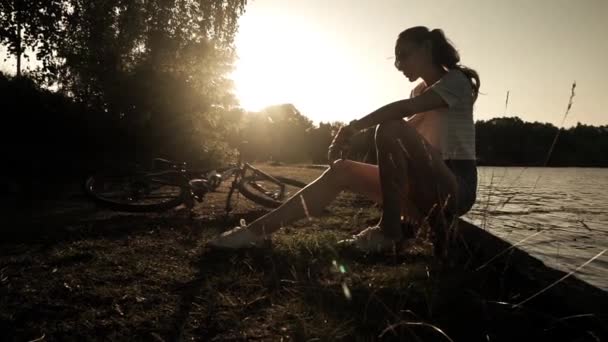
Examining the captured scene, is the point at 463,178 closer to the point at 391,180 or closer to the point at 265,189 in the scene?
the point at 391,180

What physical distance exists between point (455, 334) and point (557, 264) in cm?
265

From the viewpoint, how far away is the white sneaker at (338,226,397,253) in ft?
9.82

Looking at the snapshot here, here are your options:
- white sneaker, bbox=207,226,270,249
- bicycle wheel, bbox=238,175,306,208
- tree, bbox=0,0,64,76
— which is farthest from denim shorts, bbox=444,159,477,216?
tree, bbox=0,0,64,76

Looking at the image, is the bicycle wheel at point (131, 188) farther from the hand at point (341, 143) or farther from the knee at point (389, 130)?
the knee at point (389, 130)

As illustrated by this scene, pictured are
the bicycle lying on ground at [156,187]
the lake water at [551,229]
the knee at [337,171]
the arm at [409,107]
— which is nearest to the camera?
the arm at [409,107]

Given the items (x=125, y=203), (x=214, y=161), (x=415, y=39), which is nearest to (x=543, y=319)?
(x=415, y=39)

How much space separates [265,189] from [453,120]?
159 inches

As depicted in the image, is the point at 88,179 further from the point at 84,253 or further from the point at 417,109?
the point at 417,109

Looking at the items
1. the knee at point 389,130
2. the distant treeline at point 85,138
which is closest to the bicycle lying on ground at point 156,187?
the distant treeline at point 85,138

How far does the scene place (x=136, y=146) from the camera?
13.7 metres

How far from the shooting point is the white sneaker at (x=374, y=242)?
118 inches

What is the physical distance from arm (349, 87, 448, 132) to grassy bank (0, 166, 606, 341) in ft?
3.34

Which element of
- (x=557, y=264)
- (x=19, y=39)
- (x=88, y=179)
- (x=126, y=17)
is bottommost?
(x=557, y=264)

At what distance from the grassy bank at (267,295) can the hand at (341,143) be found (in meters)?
0.74
